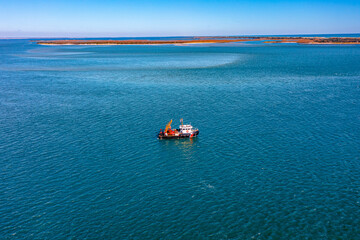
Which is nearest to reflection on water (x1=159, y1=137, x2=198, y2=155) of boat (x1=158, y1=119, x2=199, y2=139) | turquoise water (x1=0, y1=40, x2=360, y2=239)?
turquoise water (x1=0, y1=40, x2=360, y2=239)

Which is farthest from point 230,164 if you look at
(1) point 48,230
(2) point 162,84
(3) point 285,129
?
(2) point 162,84

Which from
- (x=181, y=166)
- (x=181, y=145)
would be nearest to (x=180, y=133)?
(x=181, y=145)

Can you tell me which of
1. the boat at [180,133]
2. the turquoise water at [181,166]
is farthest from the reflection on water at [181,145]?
the boat at [180,133]

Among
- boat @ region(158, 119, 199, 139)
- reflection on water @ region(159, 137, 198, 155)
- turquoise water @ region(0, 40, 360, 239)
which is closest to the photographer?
turquoise water @ region(0, 40, 360, 239)

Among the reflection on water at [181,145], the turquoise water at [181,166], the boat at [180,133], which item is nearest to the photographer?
the turquoise water at [181,166]

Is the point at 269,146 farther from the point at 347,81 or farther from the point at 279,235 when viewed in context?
the point at 347,81

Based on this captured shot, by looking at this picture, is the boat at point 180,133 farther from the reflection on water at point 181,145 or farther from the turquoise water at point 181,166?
the turquoise water at point 181,166

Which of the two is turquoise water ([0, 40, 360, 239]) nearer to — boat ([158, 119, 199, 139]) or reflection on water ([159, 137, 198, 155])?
reflection on water ([159, 137, 198, 155])

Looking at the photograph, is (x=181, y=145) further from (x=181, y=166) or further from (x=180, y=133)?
(x=181, y=166)

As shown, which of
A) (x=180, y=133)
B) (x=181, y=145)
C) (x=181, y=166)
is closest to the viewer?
(x=181, y=166)
